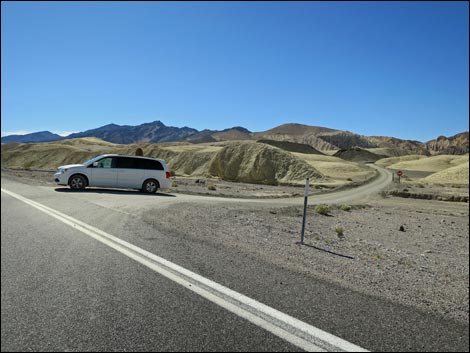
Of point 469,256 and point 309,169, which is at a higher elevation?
point 309,169

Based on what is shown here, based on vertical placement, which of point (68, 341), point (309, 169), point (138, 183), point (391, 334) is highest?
point (309, 169)

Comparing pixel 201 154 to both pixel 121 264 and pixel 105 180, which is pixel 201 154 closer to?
pixel 105 180

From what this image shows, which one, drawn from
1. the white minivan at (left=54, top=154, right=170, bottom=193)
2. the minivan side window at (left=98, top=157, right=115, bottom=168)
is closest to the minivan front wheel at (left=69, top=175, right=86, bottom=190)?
the white minivan at (left=54, top=154, right=170, bottom=193)

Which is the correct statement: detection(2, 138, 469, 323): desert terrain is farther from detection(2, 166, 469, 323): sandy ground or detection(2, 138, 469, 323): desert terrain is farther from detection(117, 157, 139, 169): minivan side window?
detection(117, 157, 139, 169): minivan side window

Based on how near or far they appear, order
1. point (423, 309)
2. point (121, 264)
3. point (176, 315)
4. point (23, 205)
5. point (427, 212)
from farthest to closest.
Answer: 1. point (427, 212)
2. point (23, 205)
3. point (121, 264)
4. point (423, 309)
5. point (176, 315)

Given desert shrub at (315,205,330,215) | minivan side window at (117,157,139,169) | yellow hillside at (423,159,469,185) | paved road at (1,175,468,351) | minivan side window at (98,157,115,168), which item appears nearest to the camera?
paved road at (1,175,468,351)

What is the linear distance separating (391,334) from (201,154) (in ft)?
15.0

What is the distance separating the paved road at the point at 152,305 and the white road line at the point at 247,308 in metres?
0.11

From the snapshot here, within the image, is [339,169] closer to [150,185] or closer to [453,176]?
[150,185]

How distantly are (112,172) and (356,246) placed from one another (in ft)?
29.2

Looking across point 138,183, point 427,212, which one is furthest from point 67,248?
point 427,212

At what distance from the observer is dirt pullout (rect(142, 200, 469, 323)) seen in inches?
207

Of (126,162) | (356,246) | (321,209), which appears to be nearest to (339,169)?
(356,246)

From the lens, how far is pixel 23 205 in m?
6.67
